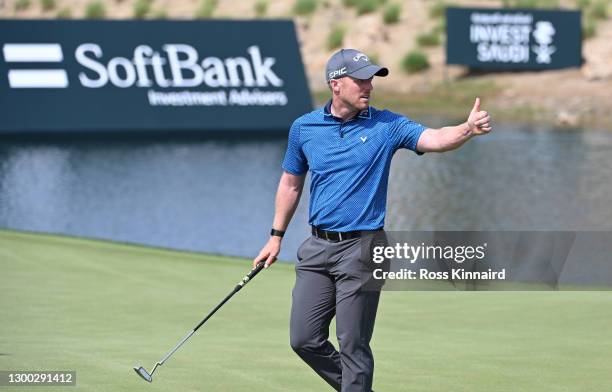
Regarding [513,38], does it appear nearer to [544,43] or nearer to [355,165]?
[544,43]

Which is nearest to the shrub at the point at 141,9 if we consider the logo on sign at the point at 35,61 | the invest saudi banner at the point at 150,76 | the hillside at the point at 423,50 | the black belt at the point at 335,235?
the hillside at the point at 423,50

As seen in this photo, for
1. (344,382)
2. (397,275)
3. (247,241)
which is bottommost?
(344,382)

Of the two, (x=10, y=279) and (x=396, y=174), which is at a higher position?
(x=396, y=174)

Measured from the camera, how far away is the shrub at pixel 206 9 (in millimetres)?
54394

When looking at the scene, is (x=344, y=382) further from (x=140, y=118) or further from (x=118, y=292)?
(x=140, y=118)

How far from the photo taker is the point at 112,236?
2105cm

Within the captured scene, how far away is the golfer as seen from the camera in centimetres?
739

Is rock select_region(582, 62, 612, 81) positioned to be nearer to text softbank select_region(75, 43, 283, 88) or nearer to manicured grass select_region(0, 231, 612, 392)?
text softbank select_region(75, 43, 283, 88)

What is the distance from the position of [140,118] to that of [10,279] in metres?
17.0

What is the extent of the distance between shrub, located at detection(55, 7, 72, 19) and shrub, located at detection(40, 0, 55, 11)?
68 cm

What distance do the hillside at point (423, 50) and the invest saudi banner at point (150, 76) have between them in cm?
1037

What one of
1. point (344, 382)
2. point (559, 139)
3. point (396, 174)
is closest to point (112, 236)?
point (396, 174)

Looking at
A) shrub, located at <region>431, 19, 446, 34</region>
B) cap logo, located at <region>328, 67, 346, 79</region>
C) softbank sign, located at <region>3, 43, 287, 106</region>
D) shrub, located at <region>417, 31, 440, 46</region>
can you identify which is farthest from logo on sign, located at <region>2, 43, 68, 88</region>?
cap logo, located at <region>328, 67, 346, 79</region>

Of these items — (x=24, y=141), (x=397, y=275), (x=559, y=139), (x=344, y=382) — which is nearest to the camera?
(x=344, y=382)
